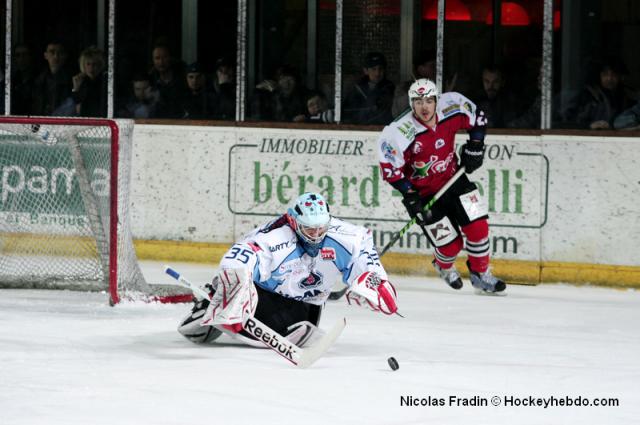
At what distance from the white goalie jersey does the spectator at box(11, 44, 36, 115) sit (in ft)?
14.2

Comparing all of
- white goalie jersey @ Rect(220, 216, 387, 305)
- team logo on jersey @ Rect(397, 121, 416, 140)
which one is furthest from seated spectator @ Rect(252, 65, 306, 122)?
white goalie jersey @ Rect(220, 216, 387, 305)

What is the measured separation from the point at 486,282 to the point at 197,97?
2434 mm

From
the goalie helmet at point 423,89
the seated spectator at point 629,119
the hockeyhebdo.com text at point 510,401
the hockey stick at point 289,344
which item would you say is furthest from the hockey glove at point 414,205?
the hockeyhebdo.com text at point 510,401

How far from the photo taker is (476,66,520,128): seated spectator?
8.44 metres

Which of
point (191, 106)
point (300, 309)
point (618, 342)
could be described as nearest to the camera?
point (300, 309)

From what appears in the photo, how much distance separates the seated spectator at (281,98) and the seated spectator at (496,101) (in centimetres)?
118

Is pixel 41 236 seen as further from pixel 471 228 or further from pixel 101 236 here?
pixel 471 228

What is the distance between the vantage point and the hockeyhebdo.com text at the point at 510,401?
487 centimetres

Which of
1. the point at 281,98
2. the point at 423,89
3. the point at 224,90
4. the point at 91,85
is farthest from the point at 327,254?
the point at 91,85

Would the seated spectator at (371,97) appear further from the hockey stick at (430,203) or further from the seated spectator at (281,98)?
the hockey stick at (430,203)

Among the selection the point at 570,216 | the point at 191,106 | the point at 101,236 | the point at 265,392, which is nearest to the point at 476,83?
the point at 570,216

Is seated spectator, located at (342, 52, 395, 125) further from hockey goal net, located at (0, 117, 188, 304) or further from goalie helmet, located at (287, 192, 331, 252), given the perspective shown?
goalie helmet, located at (287, 192, 331, 252)

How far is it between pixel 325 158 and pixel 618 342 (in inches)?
116

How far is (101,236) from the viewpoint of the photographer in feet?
24.1
